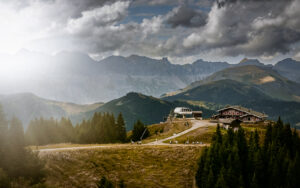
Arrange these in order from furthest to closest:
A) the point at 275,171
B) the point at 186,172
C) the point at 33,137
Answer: the point at 33,137 < the point at 186,172 < the point at 275,171

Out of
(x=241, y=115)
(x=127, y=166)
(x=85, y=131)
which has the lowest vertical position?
(x=127, y=166)

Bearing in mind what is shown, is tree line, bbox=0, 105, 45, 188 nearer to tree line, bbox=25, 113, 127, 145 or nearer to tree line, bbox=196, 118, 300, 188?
tree line, bbox=196, 118, 300, 188

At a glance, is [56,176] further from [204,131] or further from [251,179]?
[204,131]

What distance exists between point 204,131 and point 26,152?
71.1m

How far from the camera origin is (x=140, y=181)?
194 feet

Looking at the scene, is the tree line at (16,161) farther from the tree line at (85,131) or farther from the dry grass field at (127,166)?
the tree line at (85,131)

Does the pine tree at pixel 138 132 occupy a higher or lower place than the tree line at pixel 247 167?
higher

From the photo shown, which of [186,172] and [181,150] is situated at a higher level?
[181,150]

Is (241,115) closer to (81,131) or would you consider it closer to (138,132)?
(138,132)

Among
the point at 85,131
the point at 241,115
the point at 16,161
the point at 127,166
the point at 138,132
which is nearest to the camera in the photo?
the point at 16,161

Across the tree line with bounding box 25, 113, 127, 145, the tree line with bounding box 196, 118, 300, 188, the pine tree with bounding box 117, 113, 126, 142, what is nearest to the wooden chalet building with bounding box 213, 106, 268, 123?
the pine tree with bounding box 117, 113, 126, 142

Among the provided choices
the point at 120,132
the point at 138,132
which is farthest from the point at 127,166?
the point at 138,132

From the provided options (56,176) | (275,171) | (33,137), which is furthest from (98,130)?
(275,171)

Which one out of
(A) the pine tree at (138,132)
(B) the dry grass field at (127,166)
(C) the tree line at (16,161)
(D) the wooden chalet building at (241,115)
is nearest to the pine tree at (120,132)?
(A) the pine tree at (138,132)
